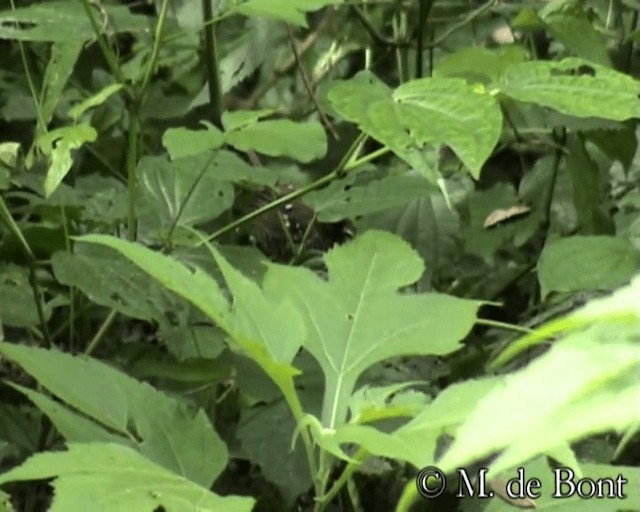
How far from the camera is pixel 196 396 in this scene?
2.05 ft

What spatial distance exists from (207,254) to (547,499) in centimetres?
29

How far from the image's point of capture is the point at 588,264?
595 mm

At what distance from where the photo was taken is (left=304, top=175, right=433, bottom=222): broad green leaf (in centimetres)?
62

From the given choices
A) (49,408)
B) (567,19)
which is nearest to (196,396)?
(49,408)

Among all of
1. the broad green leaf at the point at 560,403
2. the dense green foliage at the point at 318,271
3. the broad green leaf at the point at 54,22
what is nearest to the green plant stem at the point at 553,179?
the dense green foliage at the point at 318,271

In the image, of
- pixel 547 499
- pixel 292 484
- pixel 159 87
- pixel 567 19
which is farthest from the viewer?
pixel 159 87

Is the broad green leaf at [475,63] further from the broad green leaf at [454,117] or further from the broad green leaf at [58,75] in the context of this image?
the broad green leaf at [58,75]

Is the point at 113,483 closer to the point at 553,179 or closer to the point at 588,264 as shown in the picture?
the point at 588,264

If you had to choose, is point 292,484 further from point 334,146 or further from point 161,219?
point 334,146

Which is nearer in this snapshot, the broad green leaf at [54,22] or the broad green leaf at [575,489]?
the broad green leaf at [575,489]

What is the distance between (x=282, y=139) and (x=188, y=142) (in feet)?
0.21

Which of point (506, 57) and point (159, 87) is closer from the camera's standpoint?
point (506, 57)

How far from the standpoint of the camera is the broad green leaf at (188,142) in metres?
0.53

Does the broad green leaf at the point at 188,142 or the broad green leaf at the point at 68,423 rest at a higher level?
the broad green leaf at the point at 188,142
